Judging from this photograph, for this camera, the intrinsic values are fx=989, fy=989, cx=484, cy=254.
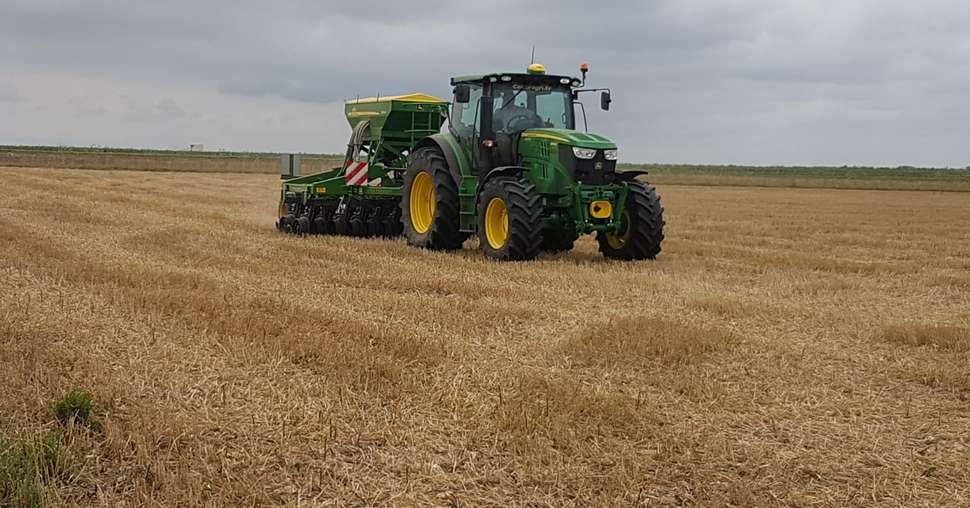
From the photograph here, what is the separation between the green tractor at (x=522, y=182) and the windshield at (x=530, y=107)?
0.04ft

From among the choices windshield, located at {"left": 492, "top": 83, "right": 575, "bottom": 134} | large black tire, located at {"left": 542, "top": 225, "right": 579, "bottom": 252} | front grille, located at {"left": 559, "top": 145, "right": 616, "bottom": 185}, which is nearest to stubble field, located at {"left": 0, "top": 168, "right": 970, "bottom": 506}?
front grille, located at {"left": 559, "top": 145, "right": 616, "bottom": 185}

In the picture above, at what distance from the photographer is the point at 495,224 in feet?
40.1

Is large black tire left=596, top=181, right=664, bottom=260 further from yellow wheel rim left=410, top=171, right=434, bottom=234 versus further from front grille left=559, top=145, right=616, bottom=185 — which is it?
yellow wheel rim left=410, top=171, right=434, bottom=234

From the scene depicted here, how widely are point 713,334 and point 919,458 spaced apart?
8.11ft

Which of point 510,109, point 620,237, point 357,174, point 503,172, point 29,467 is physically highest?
point 510,109

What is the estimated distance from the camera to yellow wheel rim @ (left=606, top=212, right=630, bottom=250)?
12.4 m

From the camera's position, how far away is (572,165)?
38.6ft

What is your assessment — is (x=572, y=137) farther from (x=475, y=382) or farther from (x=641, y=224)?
(x=475, y=382)

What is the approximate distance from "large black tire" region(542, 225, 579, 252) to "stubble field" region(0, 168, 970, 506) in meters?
1.35

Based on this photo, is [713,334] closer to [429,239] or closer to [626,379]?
[626,379]

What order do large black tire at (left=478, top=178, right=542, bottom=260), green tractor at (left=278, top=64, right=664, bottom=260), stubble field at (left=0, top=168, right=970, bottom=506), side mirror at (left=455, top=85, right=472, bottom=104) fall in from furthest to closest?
side mirror at (left=455, top=85, right=472, bottom=104) < green tractor at (left=278, top=64, right=664, bottom=260) < large black tire at (left=478, top=178, right=542, bottom=260) < stubble field at (left=0, top=168, right=970, bottom=506)

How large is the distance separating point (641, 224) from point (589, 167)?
973 millimetres

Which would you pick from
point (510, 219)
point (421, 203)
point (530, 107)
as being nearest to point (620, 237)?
point (510, 219)

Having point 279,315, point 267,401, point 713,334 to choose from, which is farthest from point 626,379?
point 279,315
